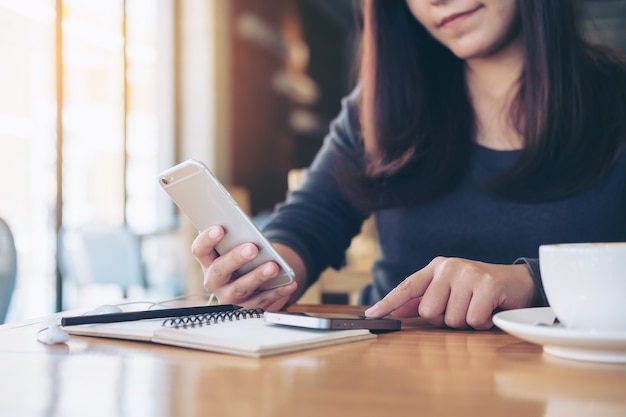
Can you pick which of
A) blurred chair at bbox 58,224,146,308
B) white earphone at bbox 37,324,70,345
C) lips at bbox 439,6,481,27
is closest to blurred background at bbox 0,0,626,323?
blurred chair at bbox 58,224,146,308

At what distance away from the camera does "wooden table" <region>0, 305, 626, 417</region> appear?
44 cm

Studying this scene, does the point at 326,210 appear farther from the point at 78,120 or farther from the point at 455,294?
the point at 78,120

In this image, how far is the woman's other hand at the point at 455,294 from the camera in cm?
76

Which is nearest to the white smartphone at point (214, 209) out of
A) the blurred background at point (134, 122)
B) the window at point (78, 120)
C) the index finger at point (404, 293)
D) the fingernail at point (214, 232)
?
the fingernail at point (214, 232)

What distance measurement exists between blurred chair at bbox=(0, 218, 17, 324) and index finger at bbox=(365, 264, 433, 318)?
25.2 inches

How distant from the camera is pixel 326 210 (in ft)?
4.25

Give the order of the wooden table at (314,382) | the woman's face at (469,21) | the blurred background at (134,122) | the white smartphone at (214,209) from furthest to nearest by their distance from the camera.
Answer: the blurred background at (134,122) < the woman's face at (469,21) < the white smartphone at (214,209) < the wooden table at (314,382)

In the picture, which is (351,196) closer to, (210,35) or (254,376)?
(254,376)

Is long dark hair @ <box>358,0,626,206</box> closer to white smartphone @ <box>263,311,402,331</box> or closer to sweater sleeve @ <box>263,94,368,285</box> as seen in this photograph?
A: sweater sleeve @ <box>263,94,368,285</box>

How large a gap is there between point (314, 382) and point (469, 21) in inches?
31.0

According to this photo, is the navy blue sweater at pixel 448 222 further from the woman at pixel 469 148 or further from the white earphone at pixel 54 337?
the white earphone at pixel 54 337

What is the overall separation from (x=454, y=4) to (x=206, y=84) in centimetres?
494

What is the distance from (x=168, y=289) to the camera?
15.1 ft

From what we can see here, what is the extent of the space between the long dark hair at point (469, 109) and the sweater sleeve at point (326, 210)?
54 millimetres
